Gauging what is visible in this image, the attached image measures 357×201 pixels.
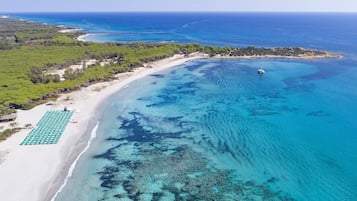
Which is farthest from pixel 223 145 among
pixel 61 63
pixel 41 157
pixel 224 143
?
pixel 61 63

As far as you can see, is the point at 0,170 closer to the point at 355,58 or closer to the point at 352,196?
the point at 352,196

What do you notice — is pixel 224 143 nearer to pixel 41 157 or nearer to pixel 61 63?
pixel 41 157

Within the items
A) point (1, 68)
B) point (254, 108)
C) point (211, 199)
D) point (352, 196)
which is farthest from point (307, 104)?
point (1, 68)

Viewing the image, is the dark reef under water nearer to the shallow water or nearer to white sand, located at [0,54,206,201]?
the shallow water

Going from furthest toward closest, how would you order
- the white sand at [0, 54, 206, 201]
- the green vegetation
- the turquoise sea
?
the green vegetation → the turquoise sea → the white sand at [0, 54, 206, 201]

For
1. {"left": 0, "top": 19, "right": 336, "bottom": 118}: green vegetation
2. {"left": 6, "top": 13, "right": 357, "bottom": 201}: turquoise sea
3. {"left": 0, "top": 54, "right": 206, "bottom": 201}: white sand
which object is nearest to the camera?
{"left": 0, "top": 54, "right": 206, "bottom": 201}: white sand

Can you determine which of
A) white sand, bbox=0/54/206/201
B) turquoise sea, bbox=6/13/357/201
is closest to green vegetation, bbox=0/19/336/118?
white sand, bbox=0/54/206/201
